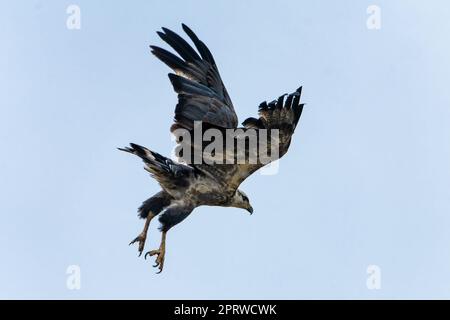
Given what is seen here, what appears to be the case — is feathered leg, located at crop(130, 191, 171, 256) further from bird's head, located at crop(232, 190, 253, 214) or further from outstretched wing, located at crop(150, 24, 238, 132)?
outstretched wing, located at crop(150, 24, 238, 132)

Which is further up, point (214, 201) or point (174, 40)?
point (174, 40)

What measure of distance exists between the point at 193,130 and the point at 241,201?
1.79 metres

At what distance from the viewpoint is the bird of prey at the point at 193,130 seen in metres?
16.3

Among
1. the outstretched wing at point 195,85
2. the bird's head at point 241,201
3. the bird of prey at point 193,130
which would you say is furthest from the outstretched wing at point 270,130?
the bird's head at point 241,201

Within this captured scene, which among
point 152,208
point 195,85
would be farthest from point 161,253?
point 195,85

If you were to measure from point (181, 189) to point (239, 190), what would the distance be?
1.11 metres

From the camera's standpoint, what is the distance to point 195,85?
1695 cm

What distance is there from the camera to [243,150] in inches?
647

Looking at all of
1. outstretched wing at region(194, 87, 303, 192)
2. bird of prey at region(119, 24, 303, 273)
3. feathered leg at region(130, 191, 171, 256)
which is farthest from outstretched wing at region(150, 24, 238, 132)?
Answer: feathered leg at region(130, 191, 171, 256)

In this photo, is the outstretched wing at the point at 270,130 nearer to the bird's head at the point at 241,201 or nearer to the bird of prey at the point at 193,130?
the bird of prey at the point at 193,130
